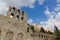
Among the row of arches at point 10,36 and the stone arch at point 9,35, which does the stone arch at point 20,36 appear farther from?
the stone arch at point 9,35

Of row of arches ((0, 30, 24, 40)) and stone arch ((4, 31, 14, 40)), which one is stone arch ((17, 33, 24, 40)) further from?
stone arch ((4, 31, 14, 40))

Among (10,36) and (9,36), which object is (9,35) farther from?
(10,36)

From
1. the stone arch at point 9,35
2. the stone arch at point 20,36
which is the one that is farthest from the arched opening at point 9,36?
the stone arch at point 20,36

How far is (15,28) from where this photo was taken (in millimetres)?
31188

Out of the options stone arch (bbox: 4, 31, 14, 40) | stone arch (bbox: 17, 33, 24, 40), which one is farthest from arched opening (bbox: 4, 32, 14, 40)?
stone arch (bbox: 17, 33, 24, 40)

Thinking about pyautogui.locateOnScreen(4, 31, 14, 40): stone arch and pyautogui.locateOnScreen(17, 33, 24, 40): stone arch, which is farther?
pyautogui.locateOnScreen(17, 33, 24, 40): stone arch

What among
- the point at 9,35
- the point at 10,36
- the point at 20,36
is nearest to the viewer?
the point at 9,35

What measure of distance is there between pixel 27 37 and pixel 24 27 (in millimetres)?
2263

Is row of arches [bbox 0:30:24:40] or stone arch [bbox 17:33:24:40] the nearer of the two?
row of arches [bbox 0:30:24:40]

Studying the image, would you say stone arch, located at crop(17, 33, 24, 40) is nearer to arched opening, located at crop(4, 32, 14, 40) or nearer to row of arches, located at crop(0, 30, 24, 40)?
row of arches, located at crop(0, 30, 24, 40)

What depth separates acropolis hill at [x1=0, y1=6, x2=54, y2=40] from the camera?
29.6 m

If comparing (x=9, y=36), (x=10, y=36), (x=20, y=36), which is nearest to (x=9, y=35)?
(x=9, y=36)

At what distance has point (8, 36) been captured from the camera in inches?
1181

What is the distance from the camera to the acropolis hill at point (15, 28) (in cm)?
2961
